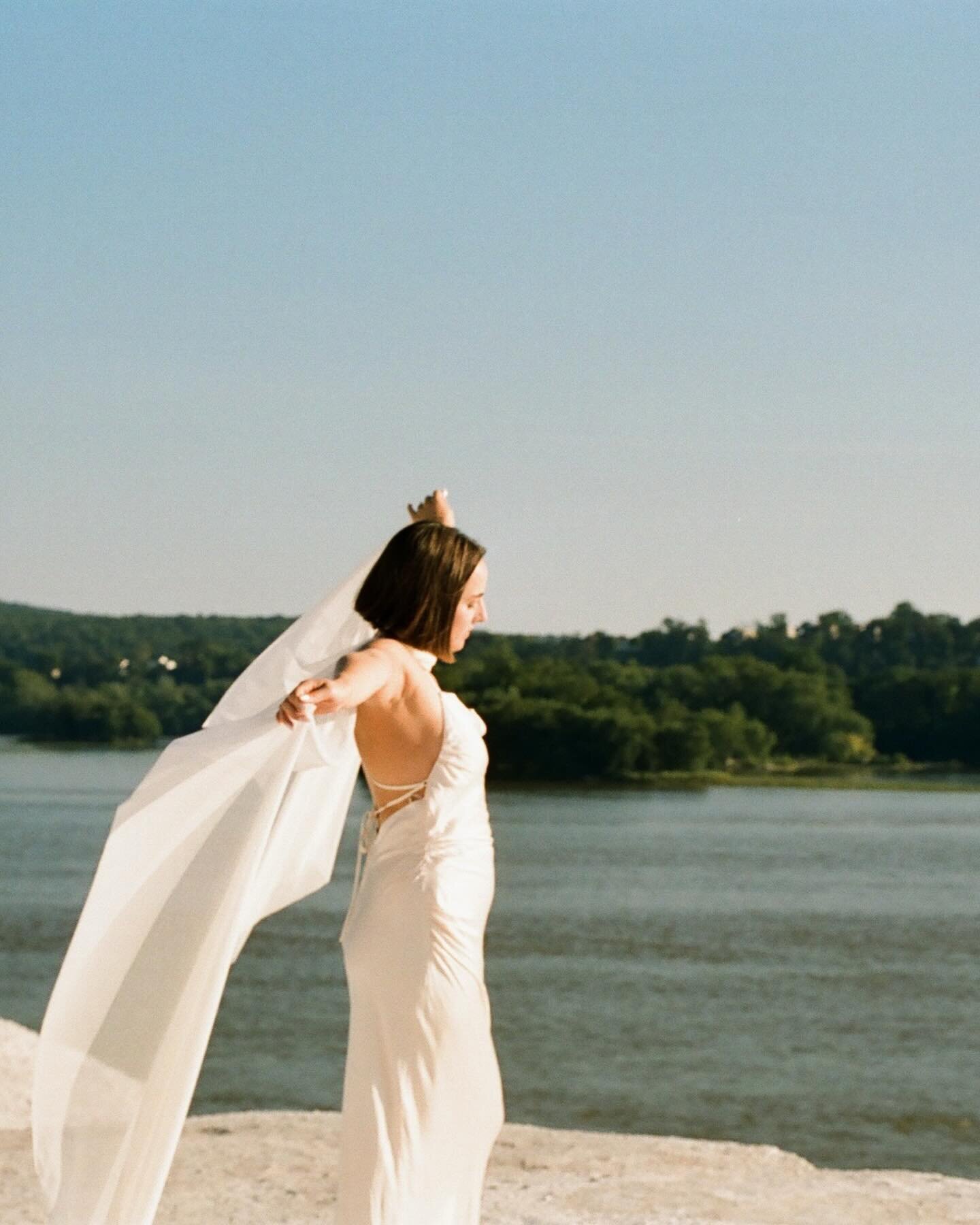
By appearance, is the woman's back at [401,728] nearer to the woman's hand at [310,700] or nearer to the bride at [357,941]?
the bride at [357,941]

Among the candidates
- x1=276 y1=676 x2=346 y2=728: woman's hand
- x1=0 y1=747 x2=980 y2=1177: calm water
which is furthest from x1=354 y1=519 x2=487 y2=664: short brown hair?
x1=0 y1=747 x2=980 y2=1177: calm water

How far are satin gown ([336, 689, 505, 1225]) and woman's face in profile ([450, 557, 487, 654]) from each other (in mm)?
135

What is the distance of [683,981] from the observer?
2733cm

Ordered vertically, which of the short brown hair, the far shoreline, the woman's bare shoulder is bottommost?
the far shoreline

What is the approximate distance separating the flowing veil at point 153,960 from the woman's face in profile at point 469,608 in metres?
0.27

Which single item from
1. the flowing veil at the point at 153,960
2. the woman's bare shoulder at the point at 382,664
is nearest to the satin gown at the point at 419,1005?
the woman's bare shoulder at the point at 382,664

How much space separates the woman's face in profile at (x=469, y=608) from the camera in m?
3.56

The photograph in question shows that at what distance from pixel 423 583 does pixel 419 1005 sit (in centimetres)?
81

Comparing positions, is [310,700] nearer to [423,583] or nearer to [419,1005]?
[423,583]

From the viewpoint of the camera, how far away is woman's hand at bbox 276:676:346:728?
10.4ft

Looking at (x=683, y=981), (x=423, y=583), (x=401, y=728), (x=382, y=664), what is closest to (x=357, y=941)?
(x=401, y=728)

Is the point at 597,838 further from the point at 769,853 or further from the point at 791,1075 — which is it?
the point at 791,1075

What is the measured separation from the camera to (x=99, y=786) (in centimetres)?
8331

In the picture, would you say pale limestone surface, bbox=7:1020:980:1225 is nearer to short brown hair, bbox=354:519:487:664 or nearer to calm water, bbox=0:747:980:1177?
short brown hair, bbox=354:519:487:664
